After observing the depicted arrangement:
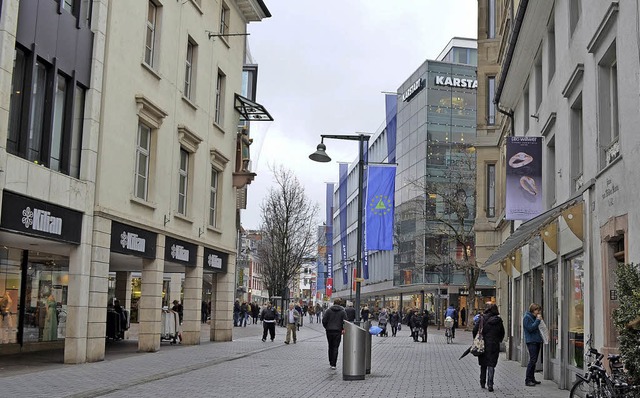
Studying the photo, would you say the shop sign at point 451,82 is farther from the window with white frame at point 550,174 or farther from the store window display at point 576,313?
the store window display at point 576,313

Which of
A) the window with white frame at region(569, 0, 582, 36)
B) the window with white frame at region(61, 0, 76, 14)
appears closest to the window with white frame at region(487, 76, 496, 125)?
the window with white frame at region(569, 0, 582, 36)

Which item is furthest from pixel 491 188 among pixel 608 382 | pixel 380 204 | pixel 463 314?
pixel 463 314

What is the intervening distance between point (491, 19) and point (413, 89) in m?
34.1

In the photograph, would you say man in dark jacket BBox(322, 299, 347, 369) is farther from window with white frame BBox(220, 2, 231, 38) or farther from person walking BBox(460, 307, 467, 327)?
person walking BBox(460, 307, 467, 327)

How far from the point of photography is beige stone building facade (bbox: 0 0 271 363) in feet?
52.4

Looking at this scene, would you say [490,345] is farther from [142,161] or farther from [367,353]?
[142,161]

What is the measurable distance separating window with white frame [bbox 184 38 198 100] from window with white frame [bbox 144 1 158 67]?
3115 millimetres

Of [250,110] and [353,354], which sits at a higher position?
[250,110]

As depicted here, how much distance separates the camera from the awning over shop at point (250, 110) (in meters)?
31.9

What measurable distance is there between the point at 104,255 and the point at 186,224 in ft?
22.7

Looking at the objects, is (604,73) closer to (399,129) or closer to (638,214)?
(638,214)

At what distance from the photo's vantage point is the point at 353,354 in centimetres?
1659

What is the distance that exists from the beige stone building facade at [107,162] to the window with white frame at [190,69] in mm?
63

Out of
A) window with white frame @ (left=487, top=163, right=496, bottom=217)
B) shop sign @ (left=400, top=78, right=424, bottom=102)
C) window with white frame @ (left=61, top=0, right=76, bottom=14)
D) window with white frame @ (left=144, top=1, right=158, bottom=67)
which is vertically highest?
shop sign @ (left=400, top=78, right=424, bottom=102)
